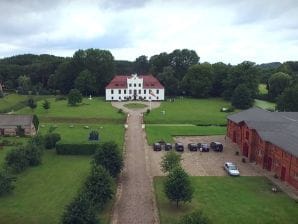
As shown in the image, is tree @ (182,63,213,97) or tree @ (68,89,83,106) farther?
tree @ (182,63,213,97)

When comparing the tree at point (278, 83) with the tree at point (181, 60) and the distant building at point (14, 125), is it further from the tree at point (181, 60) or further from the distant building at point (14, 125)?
the distant building at point (14, 125)

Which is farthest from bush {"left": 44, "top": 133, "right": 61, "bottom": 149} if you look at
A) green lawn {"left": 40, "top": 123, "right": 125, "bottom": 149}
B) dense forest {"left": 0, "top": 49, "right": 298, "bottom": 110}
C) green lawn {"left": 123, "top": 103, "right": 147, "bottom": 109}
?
dense forest {"left": 0, "top": 49, "right": 298, "bottom": 110}

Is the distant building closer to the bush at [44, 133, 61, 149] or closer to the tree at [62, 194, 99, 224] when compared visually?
the bush at [44, 133, 61, 149]

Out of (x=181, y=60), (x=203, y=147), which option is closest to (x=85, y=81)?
(x=181, y=60)

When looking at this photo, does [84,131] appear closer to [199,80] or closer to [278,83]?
[199,80]

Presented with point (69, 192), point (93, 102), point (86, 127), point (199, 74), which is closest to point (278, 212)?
point (69, 192)

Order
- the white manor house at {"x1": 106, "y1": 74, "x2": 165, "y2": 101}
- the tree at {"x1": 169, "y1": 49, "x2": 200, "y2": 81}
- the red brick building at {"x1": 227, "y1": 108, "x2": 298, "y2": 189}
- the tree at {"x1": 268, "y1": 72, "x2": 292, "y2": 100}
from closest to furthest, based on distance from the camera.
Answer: the red brick building at {"x1": 227, "y1": 108, "x2": 298, "y2": 189} < the white manor house at {"x1": 106, "y1": 74, "x2": 165, "y2": 101} < the tree at {"x1": 268, "y1": 72, "x2": 292, "y2": 100} < the tree at {"x1": 169, "y1": 49, "x2": 200, "y2": 81}

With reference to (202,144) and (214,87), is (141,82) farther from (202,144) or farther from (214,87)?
(202,144)
